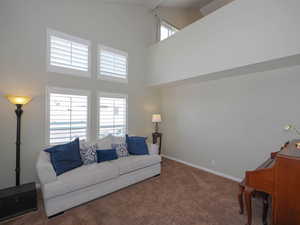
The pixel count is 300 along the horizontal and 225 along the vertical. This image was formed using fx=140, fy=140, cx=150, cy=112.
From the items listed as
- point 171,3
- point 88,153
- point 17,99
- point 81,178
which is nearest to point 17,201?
point 81,178

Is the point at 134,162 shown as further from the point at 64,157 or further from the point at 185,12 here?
the point at 185,12

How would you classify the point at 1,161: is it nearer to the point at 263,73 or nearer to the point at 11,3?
the point at 11,3

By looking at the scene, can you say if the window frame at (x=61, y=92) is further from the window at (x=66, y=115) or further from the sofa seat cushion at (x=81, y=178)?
the sofa seat cushion at (x=81, y=178)

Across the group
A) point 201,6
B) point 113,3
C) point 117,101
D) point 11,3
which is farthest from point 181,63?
point 11,3

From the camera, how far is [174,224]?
194 cm

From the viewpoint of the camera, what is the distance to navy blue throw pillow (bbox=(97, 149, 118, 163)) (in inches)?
113

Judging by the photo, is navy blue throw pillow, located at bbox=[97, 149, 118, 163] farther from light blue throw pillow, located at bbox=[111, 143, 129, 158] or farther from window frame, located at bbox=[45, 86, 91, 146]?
window frame, located at bbox=[45, 86, 91, 146]

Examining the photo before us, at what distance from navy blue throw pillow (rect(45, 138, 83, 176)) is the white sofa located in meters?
0.09

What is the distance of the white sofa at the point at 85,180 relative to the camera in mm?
2043

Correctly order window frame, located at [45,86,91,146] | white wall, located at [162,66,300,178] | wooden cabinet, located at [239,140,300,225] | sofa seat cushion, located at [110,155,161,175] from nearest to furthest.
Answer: wooden cabinet, located at [239,140,300,225], white wall, located at [162,66,300,178], sofa seat cushion, located at [110,155,161,175], window frame, located at [45,86,91,146]

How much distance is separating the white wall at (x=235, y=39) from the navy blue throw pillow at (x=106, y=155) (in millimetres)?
→ 2437

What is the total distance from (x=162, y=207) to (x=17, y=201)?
2.17 metres

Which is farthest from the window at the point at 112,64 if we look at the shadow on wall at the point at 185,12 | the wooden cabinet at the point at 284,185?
the wooden cabinet at the point at 284,185

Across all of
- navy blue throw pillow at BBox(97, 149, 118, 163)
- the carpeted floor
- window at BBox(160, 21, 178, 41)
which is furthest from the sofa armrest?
window at BBox(160, 21, 178, 41)
